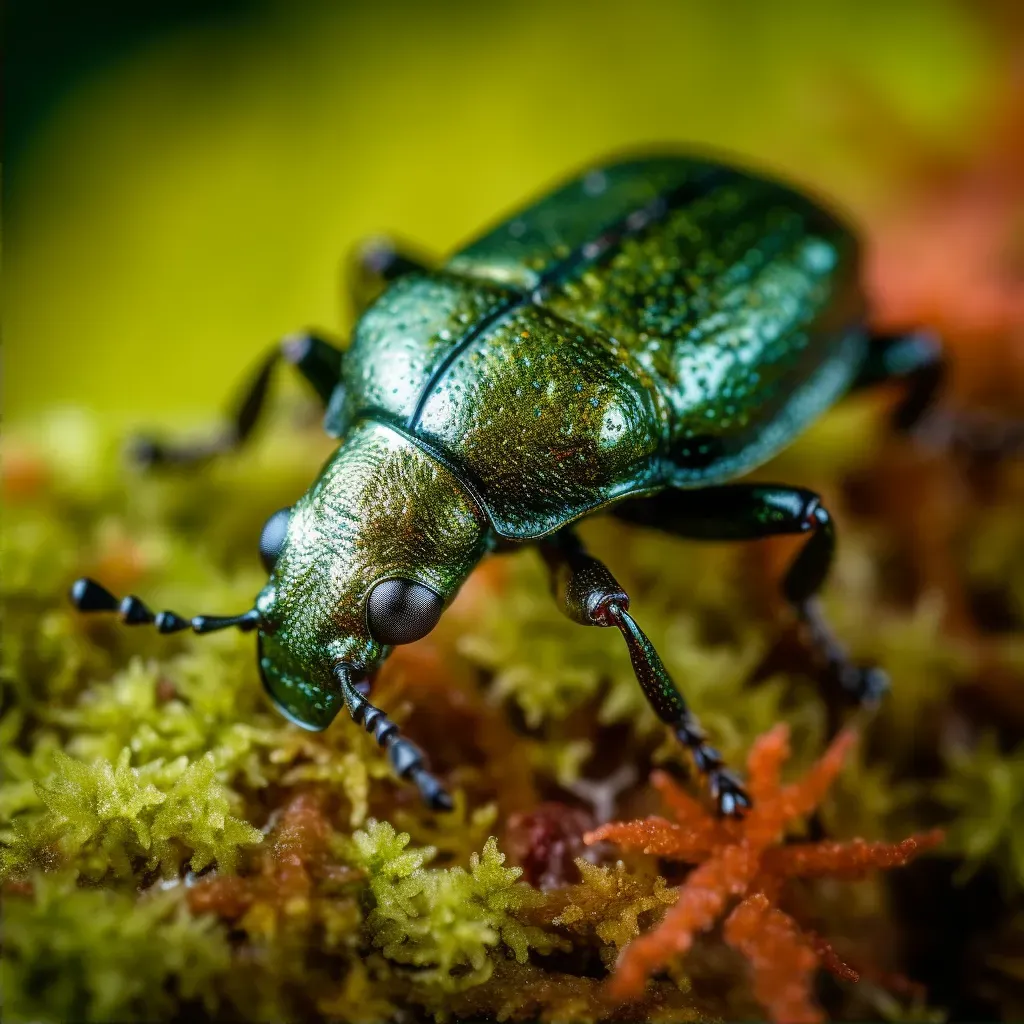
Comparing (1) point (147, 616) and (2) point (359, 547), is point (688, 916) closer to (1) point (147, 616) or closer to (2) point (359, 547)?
(2) point (359, 547)

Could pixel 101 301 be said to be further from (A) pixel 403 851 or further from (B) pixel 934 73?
(B) pixel 934 73

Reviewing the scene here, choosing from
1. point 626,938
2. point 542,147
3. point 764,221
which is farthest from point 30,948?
point 542,147

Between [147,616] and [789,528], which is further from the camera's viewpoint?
[789,528]

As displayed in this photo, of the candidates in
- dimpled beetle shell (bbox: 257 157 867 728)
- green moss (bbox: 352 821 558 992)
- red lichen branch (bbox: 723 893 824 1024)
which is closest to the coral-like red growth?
red lichen branch (bbox: 723 893 824 1024)

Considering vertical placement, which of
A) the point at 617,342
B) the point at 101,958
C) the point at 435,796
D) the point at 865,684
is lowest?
the point at 865,684

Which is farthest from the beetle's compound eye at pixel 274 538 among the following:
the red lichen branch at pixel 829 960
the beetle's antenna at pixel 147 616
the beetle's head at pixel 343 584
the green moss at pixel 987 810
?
the green moss at pixel 987 810

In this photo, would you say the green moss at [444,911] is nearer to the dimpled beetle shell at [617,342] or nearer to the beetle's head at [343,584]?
the beetle's head at [343,584]

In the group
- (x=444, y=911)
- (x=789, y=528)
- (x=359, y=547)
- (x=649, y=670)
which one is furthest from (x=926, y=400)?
(x=444, y=911)
